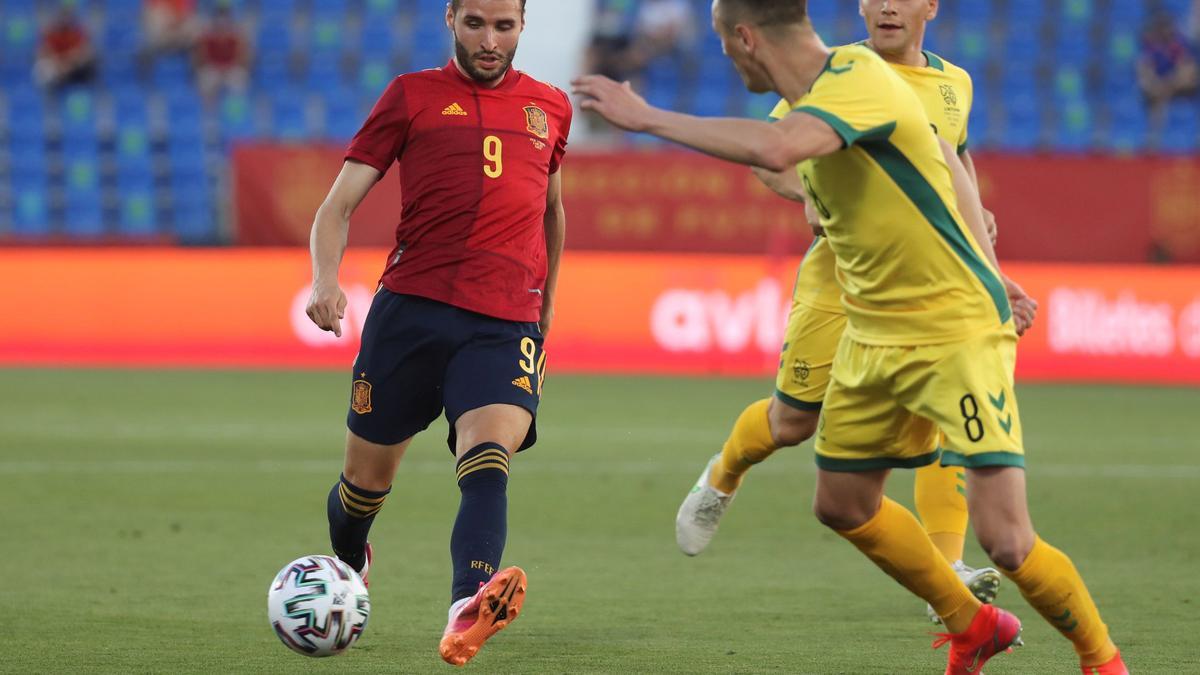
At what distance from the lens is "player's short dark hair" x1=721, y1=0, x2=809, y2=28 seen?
459cm

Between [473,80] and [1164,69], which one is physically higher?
[473,80]

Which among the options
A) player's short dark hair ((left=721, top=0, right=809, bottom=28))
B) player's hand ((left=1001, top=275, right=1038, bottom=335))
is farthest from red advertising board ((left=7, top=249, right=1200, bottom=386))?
player's short dark hair ((left=721, top=0, right=809, bottom=28))

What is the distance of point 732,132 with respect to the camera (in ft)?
14.3

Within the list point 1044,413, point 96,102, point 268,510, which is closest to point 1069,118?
point 1044,413

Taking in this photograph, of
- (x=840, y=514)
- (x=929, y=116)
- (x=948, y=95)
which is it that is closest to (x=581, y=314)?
(x=948, y=95)

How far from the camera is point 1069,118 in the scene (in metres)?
21.8

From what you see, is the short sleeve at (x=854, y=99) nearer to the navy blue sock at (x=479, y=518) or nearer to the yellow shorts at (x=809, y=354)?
the navy blue sock at (x=479, y=518)

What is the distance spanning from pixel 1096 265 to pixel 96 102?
12000 millimetres

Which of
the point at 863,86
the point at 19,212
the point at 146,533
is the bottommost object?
the point at 19,212

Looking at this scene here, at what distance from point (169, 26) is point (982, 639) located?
18754 millimetres

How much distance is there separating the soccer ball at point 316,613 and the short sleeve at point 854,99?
1988 millimetres

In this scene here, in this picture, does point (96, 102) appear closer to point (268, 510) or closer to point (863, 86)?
point (268, 510)

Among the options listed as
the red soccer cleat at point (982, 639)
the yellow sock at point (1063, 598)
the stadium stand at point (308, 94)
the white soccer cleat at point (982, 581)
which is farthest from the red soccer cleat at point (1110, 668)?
the stadium stand at point (308, 94)

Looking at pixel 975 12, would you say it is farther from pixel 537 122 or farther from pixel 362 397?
pixel 362 397
